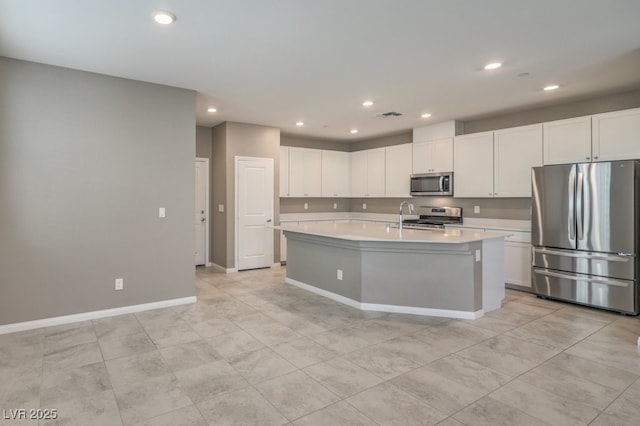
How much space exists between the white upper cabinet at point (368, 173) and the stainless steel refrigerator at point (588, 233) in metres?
3.06

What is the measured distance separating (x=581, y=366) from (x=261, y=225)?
16.4 feet

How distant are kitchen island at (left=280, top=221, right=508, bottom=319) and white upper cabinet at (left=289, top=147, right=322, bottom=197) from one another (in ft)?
9.34

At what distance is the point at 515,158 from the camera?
5.28 meters

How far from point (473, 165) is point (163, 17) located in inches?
188

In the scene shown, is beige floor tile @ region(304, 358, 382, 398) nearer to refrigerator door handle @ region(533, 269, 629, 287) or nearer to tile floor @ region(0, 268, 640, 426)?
tile floor @ region(0, 268, 640, 426)

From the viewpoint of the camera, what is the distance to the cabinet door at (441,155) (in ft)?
20.2

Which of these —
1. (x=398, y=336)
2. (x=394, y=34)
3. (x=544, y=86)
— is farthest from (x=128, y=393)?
(x=544, y=86)

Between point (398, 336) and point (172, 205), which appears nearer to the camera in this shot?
point (398, 336)

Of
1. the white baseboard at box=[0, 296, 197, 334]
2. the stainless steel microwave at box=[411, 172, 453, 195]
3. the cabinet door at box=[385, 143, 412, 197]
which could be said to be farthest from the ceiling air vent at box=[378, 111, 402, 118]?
the white baseboard at box=[0, 296, 197, 334]

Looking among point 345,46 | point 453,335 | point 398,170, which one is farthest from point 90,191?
point 398,170

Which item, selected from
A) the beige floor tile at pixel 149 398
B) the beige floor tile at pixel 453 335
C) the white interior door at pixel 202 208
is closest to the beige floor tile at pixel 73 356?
the beige floor tile at pixel 149 398

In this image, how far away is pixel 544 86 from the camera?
434 cm

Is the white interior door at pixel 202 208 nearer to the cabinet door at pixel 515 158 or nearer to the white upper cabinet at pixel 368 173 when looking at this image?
the white upper cabinet at pixel 368 173

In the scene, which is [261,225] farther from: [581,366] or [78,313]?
[581,366]
